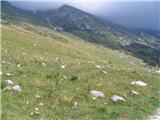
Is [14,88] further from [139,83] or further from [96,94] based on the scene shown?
[139,83]

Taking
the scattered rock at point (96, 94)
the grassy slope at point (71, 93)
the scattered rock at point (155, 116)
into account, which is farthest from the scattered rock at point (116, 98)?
the scattered rock at point (155, 116)

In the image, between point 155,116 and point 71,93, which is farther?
point 71,93

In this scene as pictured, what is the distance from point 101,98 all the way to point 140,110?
8.49ft

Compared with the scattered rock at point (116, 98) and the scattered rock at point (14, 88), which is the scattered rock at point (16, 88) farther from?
the scattered rock at point (116, 98)

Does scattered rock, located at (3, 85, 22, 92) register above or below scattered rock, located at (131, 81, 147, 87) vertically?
above

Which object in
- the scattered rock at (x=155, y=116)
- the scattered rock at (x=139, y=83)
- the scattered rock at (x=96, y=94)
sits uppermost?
the scattered rock at (x=155, y=116)

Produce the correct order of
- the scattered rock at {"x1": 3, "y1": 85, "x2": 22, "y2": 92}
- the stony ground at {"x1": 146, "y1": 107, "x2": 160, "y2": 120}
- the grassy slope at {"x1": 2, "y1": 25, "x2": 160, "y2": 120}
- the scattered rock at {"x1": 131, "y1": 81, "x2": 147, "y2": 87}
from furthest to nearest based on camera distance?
the scattered rock at {"x1": 131, "y1": 81, "x2": 147, "y2": 87} → the scattered rock at {"x1": 3, "y1": 85, "x2": 22, "y2": 92} → the stony ground at {"x1": 146, "y1": 107, "x2": 160, "y2": 120} → the grassy slope at {"x1": 2, "y1": 25, "x2": 160, "y2": 120}

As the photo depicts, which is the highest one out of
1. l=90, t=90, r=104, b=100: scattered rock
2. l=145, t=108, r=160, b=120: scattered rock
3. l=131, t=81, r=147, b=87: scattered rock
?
l=145, t=108, r=160, b=120: scattered rock

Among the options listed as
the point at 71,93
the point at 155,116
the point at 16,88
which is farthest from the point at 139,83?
the point at 16,88

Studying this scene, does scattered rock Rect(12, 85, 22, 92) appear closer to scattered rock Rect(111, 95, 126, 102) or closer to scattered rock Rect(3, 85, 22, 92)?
scattered rock Rect(3, 85, 22, 92)

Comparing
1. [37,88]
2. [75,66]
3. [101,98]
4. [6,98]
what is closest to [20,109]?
[6,98]

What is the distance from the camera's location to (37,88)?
25.3 m

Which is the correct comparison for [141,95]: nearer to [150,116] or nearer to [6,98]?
[150,116]

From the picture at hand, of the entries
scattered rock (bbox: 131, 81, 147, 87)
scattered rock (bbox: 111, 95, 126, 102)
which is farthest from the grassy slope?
scattered rock (bbox: 131, 81, 147, 87)
